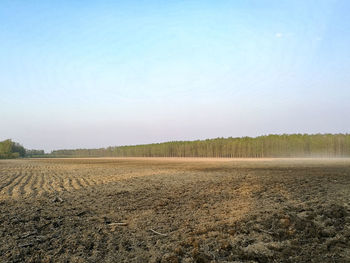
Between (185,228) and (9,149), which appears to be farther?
(9,149)

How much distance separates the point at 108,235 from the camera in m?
6.15

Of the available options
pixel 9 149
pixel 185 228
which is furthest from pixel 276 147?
pixel 9 149

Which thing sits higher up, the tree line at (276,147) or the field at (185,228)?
the tree line at (276,147)

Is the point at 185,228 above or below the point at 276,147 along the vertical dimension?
below

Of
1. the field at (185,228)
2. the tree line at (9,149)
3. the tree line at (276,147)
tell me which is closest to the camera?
the field at (185,228)

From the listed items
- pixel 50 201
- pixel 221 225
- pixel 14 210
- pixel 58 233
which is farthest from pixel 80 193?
pixel 221 225

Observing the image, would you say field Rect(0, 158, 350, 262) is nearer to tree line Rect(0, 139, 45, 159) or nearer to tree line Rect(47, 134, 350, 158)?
tree line Rect(47, 134, 350, 158)

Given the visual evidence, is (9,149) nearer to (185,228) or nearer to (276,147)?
(276,147)

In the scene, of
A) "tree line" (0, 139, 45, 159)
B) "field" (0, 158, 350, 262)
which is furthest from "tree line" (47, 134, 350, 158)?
"field" (0, 158, 350, 262)

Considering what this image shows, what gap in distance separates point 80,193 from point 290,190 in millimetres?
8118

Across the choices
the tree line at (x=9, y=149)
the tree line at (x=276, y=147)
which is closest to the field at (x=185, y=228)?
the tree line at (x=276, y=147)

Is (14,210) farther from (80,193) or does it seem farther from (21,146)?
(21,146)

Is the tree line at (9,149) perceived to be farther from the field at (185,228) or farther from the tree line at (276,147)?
the field at (185,228)

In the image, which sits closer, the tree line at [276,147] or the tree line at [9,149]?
the tree line at [276,147]
